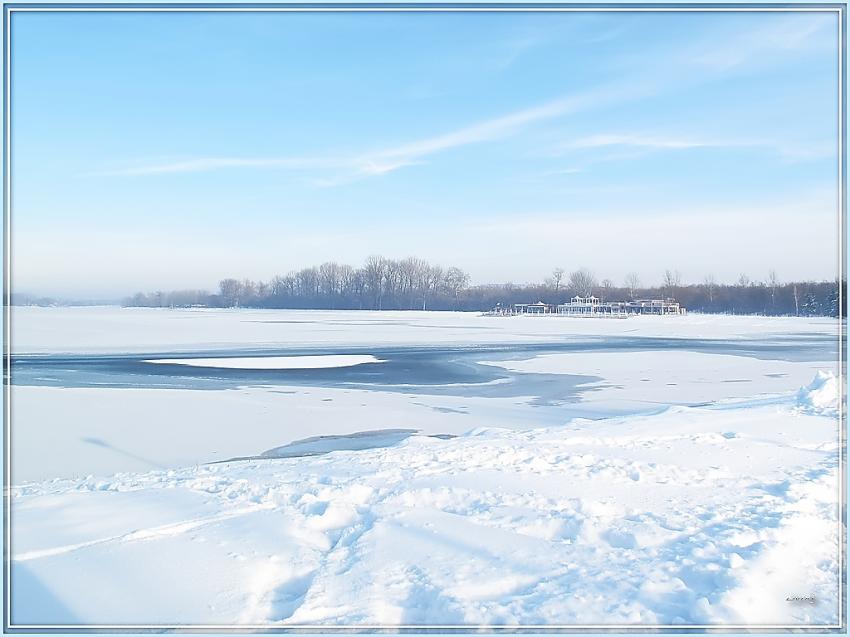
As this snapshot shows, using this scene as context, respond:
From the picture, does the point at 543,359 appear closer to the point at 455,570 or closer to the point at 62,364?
the point at 62,364

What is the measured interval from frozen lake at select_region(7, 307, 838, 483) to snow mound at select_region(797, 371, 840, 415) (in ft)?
5.97

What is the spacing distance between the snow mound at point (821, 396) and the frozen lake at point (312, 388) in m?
1.82

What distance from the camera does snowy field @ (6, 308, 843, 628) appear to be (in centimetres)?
287

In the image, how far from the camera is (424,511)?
4078 mm

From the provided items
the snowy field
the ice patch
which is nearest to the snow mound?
the snowy field

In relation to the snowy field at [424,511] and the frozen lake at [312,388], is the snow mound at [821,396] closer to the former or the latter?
the snowy field at [424,511]

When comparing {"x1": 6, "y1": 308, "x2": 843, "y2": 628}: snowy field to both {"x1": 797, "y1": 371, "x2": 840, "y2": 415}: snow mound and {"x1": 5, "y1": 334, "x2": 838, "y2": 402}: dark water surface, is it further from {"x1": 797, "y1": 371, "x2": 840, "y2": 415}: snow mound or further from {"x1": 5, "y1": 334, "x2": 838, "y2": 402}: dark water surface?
{"x1": 5, "y1": 334, "x2": 838, "y2": 402}: dark water surface

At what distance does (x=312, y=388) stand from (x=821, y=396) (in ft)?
27.5

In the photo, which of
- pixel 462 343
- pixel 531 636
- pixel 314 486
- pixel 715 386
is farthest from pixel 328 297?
pixel 531 636

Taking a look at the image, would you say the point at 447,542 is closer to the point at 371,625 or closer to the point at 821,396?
the point at 371,625

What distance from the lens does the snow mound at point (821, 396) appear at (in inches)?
303

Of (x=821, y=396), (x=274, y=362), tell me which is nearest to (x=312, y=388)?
(x=274, y=362)

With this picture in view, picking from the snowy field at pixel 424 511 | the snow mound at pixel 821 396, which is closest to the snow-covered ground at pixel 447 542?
the snowy field at pixel 424 511

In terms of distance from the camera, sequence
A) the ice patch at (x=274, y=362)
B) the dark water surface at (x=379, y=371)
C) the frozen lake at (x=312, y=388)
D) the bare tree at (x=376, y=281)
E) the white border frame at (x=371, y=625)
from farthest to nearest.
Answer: the bare tree at (x=376, y=281), the ice patch at (x=274, y=362), the dark water surface at (x=379, y=371), the frozen lake at (x=312, y=388), the white border frame at (x=371, y=625)
